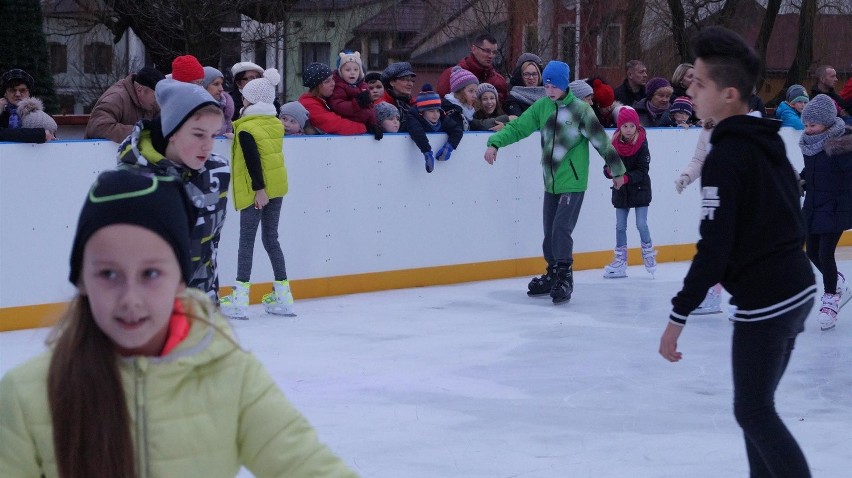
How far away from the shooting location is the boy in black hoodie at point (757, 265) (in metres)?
2.95

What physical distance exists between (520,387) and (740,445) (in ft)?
4.09

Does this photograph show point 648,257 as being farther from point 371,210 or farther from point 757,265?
point 757,265

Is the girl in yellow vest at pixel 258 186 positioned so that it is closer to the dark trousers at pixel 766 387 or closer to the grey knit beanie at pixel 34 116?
the grey knit beanie at pixel 34 116

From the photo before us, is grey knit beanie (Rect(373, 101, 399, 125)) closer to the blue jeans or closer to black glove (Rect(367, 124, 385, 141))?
black glove (Rect(367, 124, 385, 141))

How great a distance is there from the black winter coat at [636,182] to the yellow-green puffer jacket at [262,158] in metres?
2.76

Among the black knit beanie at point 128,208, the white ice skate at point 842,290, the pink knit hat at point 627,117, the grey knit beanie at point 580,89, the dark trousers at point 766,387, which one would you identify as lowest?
the white ice skate at point 842,290

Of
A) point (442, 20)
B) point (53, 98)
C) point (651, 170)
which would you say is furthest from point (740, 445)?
point (442, 20)

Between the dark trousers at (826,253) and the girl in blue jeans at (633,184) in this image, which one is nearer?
the dark trousers at (826,253)

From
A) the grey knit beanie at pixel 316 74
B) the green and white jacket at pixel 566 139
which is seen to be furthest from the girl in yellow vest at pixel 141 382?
the grey knit beanie at pixel 316 74

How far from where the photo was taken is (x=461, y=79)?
911cm

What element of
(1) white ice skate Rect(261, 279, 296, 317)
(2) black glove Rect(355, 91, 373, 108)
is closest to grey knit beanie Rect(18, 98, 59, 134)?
(1) white ice skate Rect(261, 279, 296, 317)

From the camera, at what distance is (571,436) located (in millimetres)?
4414

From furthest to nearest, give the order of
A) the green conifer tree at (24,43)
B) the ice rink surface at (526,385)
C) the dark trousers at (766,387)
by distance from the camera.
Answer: the green conifer tree at (24,43), the ice rink surface at (526,385), the dark trousers at (766,387)

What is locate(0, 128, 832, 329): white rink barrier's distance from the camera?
6.64m
